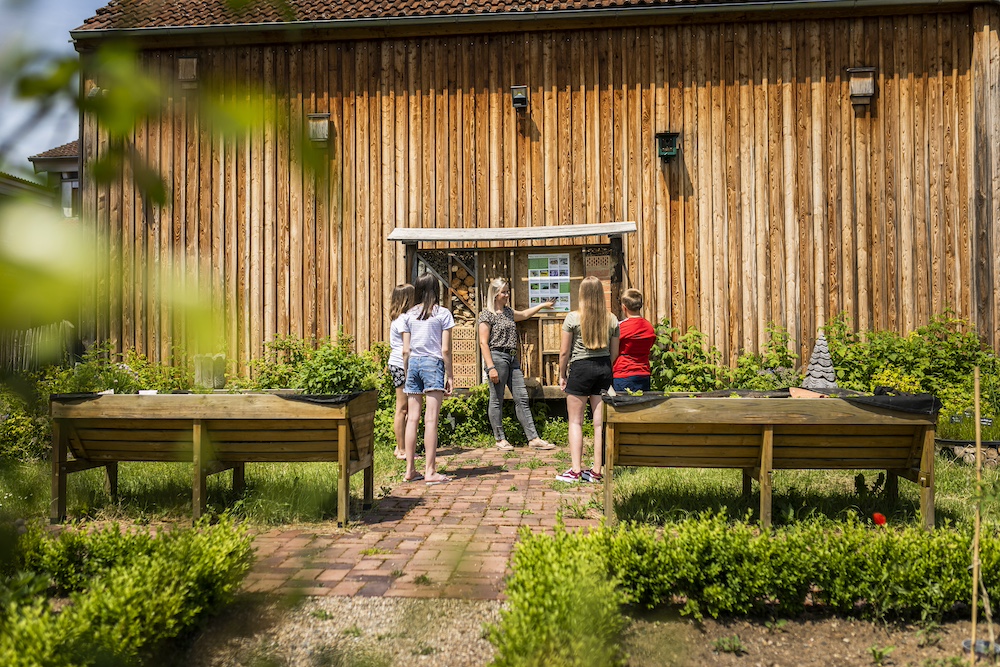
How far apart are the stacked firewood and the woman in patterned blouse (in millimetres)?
1611

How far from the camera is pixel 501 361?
30.8ft

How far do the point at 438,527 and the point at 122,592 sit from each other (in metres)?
2.70

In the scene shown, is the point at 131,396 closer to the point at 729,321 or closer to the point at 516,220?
the point at 516,220

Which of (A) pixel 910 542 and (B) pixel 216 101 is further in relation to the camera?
(A) pixel 910 542

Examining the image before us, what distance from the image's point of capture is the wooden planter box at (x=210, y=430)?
18.7 ft

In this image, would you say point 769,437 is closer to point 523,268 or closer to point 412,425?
point 412,425

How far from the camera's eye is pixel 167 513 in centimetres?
607

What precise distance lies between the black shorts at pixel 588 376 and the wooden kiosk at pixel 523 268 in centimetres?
364

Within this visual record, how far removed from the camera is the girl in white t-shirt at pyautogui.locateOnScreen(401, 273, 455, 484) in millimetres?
7391

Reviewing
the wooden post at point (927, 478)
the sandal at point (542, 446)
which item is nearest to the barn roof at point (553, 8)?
the sandal at point (542, 446)

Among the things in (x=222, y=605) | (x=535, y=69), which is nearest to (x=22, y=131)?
(x=222, y=605)

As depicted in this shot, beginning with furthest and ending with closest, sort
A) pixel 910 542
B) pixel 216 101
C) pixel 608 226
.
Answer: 1. pixel 608 226
2. pixel 910 542
3. pixel 216 101

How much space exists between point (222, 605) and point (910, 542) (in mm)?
3534

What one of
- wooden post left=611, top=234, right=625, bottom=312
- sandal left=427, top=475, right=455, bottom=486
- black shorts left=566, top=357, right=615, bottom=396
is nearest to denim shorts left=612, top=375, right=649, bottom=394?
black shorts left=566, top=357, right=615, bottom=396
